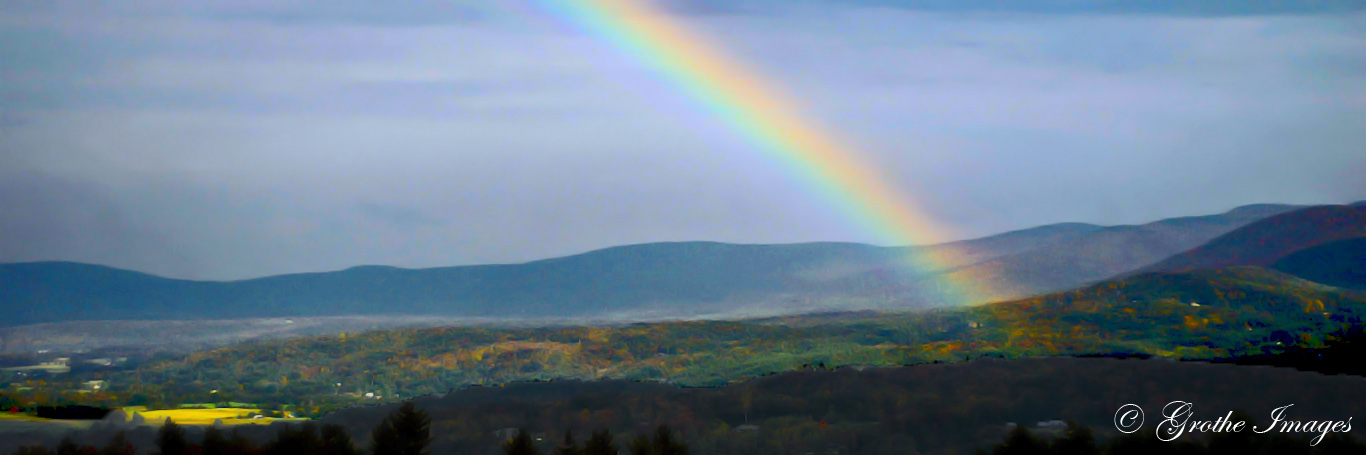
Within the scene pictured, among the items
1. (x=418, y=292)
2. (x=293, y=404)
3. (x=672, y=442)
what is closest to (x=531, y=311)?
(x=418, y=292)

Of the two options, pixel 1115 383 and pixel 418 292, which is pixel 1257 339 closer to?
pixel 1115 383

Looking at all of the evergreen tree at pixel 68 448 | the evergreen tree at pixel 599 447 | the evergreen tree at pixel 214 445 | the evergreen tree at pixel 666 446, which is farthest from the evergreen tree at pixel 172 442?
the evergreen tree at pixel 666 446

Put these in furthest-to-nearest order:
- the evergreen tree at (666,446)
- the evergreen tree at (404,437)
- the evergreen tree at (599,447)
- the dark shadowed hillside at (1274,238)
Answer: the dark shadowed hillside at (1274,238)
the evergreen tree at (404,437)
the evergreen tree at (599,447)
the evergreen tree at (666,446)

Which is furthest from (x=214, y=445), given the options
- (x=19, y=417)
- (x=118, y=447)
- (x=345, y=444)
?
(x=19, y=417)

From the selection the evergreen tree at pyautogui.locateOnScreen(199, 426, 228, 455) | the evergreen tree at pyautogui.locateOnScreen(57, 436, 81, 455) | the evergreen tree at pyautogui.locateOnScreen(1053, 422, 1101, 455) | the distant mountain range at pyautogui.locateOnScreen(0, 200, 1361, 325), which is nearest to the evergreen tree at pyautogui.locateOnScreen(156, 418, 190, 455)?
the evergreen tree at pyautogui.locateOnScreen(199, 426, 228, 455)

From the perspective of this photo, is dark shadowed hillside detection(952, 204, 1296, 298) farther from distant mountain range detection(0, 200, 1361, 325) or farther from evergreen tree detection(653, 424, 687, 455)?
evergreen tree detection(653, 424, 687, 455)

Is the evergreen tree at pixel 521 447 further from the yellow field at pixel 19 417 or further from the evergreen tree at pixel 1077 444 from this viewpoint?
the yellow field at pixel 19 417
